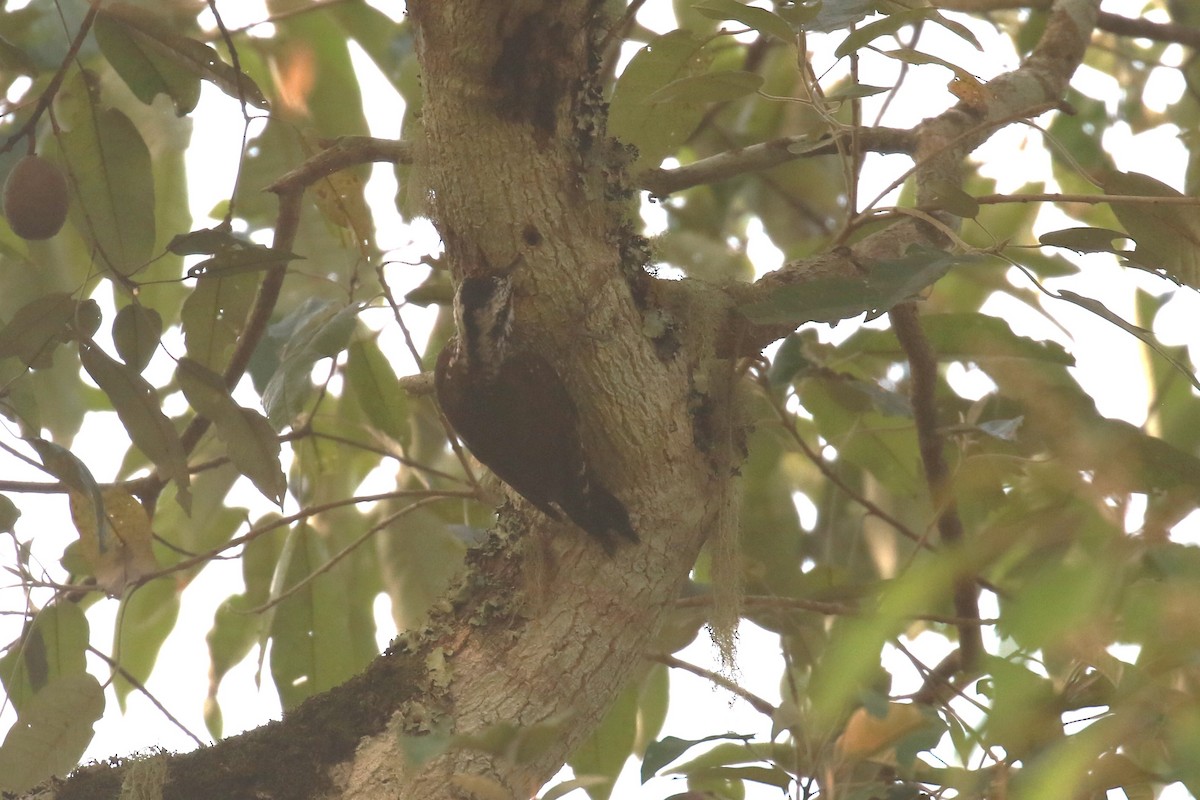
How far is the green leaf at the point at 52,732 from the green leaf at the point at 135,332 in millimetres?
543

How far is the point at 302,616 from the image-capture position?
102 inches

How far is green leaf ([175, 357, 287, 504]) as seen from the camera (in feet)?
6.49

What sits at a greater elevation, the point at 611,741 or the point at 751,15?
the point at 751,15

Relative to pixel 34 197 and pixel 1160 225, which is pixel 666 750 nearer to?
pixel 1160 225

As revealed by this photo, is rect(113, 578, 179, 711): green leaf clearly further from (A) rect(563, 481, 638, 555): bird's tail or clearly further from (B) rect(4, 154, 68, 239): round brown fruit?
(A) rect(563, 481, 638, 555): bird's tail

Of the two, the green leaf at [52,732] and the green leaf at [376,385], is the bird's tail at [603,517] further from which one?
the green leaf at [376,385]

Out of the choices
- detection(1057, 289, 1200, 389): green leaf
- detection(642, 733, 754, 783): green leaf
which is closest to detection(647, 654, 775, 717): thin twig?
detection(642, 733, 754, 783): green leaf

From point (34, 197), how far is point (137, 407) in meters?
0.37

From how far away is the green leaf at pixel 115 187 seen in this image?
2.16 meters

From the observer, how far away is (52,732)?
188cm

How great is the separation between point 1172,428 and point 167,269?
2323 millimetres

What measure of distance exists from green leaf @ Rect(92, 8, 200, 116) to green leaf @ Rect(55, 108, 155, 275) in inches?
3.0

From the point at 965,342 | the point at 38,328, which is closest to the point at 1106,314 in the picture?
the point at 965,342

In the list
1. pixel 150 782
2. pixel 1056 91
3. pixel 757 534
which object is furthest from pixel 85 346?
pixel 1056 91
